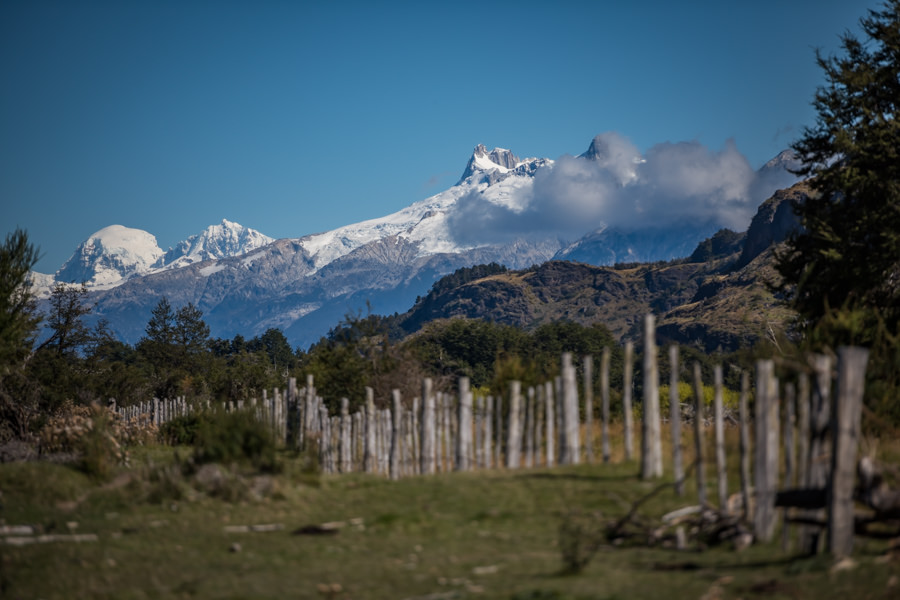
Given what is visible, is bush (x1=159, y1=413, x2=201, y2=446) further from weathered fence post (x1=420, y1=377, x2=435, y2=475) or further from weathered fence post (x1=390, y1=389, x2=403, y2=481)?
weathered fence post (x1=420, y1=377, x2=435, y2=475)

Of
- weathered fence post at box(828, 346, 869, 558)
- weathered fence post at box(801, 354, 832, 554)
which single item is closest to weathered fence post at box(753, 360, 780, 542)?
weathered fence post at box(801, 354, 832, 554)

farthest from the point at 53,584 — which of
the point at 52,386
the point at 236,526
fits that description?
the point at 52,386

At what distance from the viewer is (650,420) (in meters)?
13.1

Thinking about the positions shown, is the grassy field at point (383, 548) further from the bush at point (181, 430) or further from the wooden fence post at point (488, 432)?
the bush at point (181, 430)

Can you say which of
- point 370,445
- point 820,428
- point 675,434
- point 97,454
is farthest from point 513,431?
point 97,454

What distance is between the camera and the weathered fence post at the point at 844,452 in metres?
8.84

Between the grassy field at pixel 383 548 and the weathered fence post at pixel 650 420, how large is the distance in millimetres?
379

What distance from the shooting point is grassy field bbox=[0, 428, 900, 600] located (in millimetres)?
8578

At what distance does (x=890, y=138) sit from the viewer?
74.8 ft

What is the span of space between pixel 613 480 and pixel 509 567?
3.93 meters

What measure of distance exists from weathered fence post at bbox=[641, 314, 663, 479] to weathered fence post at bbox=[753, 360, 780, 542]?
110 inches

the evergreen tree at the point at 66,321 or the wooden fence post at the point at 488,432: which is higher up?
the evergreen tree at the point at 66,321

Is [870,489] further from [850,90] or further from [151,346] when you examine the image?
[151,346]

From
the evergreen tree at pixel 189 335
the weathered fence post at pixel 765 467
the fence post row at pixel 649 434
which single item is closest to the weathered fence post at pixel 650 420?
the fence post row at pixel 649 434
